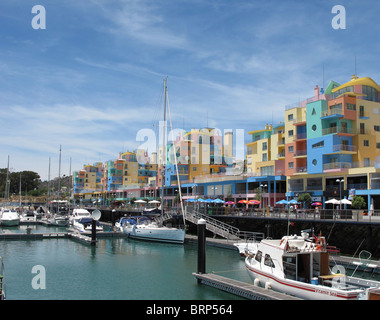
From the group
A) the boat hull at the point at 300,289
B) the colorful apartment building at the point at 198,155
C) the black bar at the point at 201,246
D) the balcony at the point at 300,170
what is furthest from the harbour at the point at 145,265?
the colorful apartment building at the point at 198,155

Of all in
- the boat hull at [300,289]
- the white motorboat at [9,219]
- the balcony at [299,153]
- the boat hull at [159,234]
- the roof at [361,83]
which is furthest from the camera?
the white motorboat at [9,219]

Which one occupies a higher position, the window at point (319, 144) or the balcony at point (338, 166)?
the window at point (319, 144)

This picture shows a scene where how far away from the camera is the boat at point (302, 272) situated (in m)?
18.0

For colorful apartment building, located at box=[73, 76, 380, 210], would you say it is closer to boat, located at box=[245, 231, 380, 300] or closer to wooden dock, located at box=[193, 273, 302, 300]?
boat, located at box=[245, 231, 380, 300]

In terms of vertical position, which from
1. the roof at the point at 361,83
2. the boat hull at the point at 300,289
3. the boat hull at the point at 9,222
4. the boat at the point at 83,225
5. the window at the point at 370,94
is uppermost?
the roof at the point at 361,83

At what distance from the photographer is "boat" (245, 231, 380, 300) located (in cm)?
1802

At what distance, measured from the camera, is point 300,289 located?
18625 mm

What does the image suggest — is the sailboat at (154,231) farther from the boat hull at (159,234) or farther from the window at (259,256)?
the window at (259,256)

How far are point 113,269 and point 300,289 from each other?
16.2m

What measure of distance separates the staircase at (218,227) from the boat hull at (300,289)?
845 inches

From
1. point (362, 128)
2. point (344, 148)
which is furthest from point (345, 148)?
point (362, 128)

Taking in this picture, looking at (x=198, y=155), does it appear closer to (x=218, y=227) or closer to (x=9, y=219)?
(x=9, y=219)

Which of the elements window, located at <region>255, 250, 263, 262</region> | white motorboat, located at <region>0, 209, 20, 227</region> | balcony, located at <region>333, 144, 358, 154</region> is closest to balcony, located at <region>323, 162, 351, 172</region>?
balcony, located at <region>333, 144, 358, 154</region>
